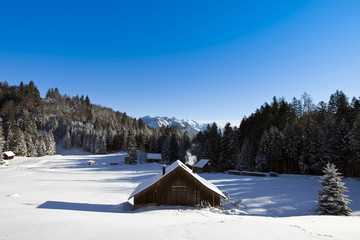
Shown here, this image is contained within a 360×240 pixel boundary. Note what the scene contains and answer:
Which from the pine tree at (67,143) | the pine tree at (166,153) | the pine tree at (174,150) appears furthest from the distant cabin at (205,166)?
the pine tree at (67,143)

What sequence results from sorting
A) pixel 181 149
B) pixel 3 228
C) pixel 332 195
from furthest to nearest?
pixel 181 149 → pixel 332 195 → pixel 3 228

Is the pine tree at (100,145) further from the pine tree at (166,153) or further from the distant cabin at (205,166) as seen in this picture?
the distant cabin at (205,166)

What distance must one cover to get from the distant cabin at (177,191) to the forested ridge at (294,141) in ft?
108

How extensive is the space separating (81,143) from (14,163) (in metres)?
47.0

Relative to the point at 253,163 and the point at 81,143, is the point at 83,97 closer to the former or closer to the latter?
the point at 81,143

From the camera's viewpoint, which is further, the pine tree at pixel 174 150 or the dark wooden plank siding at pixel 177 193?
the pine tree at pixel 174 150

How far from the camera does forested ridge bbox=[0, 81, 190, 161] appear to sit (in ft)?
244

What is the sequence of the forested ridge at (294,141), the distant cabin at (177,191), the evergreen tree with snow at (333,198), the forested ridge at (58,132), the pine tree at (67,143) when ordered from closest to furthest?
the evergreen tree with snow at (333,198) → the distant cabin at (177,191) → the forested ridge at (294,141) → the forested ridge at (58,132) → the pine tree at (67,143)

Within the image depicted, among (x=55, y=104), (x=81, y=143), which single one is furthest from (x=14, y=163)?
(x=55, y=104)

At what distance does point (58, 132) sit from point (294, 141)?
5349 inches

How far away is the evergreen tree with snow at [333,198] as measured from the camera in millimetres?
16906

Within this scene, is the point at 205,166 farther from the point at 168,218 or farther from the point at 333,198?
the point at 168,218

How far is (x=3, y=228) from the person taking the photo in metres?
8.39

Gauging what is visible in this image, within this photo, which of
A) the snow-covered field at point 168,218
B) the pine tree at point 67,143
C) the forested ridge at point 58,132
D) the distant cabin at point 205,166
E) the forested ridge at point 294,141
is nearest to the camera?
the snow-covered field at point 168,218
